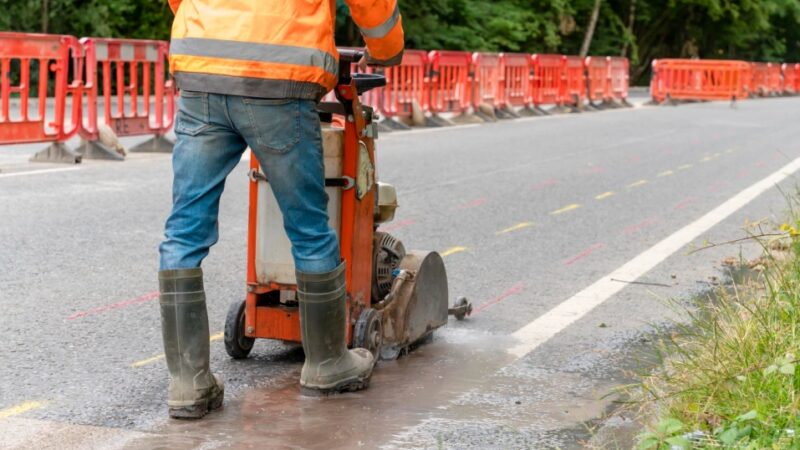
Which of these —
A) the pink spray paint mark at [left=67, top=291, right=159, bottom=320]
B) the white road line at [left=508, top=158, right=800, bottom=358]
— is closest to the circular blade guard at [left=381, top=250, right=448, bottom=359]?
the white road line at [left=508, top=158, right=800, bottom=358]

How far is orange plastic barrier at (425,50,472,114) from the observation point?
66.2ft

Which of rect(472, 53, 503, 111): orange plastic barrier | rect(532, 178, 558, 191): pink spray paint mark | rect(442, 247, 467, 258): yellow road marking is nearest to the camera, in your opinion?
rect(442, 247, 467, 258): yellow road marking

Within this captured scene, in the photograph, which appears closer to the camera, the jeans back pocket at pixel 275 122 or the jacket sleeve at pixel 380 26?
the jeans back pocket at pixel 275 122

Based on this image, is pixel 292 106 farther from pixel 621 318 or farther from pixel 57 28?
pixel 57 28

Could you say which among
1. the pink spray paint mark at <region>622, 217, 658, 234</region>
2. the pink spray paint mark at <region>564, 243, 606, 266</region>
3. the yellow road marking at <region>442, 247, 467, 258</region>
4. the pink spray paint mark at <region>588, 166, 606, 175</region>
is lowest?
the pink spray paint mark at <region>588, 166, 606, 175</region>

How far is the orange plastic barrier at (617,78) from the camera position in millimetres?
29281

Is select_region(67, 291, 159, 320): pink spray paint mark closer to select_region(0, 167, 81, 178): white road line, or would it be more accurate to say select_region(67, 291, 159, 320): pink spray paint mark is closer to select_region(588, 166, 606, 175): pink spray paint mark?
select_region(0, 167, 81, 178): white road line

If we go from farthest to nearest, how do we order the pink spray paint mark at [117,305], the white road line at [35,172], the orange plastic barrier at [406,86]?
1. the orange plastic barrier at [406,86]
2. the white road line at [35,172]
3. the pink spray paint mark at [117,305]

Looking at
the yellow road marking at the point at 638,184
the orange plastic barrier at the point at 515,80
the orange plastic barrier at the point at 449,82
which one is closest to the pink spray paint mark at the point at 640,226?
the yellow road marking at the point at 638,184

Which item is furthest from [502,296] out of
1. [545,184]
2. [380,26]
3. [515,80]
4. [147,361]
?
[515,80]

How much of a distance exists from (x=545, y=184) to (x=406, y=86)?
823 cm

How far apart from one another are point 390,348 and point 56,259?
9.04 feet

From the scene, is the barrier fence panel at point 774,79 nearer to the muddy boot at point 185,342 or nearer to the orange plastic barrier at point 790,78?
A: the orange plastic barrier at point 790,78

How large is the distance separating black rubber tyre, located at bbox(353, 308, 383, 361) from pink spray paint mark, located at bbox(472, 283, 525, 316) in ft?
4.27
